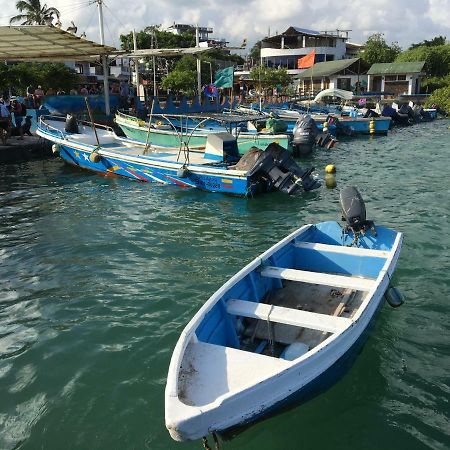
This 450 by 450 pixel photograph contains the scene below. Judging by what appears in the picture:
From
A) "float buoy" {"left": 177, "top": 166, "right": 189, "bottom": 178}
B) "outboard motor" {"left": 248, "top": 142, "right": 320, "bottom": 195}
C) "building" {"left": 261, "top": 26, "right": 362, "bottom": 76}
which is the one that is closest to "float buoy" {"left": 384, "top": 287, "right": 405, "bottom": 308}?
"outboard motor" {"left": 248, "top": 142, "right": 320, "bottom": 195}

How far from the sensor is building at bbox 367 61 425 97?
52.9 metres

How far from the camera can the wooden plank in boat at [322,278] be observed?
5.65m

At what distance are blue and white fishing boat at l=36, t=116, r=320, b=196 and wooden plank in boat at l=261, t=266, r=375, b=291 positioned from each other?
A: 23.6 feet

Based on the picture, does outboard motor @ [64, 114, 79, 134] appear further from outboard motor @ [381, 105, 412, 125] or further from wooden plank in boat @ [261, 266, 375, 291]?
outboard motor @ [381, 105, 412, 125]

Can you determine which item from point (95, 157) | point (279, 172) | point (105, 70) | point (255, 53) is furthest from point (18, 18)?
point (255, 53)

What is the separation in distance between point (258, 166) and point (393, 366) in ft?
27.5

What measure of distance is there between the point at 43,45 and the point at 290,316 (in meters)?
19.0

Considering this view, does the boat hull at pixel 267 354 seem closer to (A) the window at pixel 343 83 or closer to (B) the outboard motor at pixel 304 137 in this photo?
(B) the outboard motor at pixel 304 137

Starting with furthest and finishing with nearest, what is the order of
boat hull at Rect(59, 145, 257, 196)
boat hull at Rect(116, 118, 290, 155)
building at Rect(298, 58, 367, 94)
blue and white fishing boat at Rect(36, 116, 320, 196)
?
building at Rect(298, 58, 367, 94) < boat hull at Rect(116, 118, 290, 155) < boat hull at Rect(59, 145, 257, 196) < blue and white fishing boat at Rect(36, 116, 320, 196)

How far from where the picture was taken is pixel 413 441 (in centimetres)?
457

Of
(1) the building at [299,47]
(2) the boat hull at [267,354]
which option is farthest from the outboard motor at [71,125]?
(1) the building at [299,47]

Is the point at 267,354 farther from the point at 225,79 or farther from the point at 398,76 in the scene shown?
the point at 398,76

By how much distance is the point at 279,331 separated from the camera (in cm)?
557

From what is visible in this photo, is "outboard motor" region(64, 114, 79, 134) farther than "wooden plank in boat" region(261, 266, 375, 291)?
Yes
